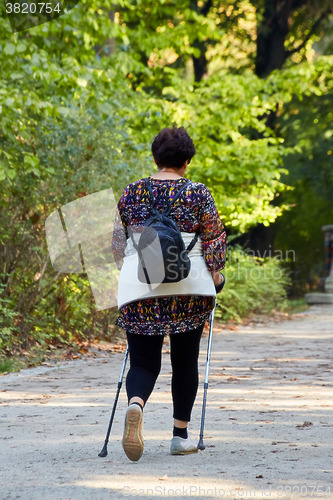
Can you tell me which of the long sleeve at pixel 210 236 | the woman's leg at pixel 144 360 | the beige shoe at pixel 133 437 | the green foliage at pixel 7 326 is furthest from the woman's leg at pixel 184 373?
the green foliage at pixel 7 326

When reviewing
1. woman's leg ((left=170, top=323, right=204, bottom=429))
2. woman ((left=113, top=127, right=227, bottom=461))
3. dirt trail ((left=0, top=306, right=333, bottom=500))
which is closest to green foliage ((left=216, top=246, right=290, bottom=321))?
dirt trail ((left=0, top=306, right=333, bottom=500))

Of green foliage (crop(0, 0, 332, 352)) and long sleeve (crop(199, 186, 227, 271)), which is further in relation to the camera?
green foliage (crop(0, 0, 332, 352))

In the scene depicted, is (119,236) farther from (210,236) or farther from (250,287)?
(250,287)

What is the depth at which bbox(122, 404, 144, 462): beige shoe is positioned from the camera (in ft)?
13.2

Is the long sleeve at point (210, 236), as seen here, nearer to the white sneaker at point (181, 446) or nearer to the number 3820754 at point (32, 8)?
the white sneaker at point (181, 446)

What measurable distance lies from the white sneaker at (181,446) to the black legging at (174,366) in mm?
121

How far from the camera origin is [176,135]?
14.6 ft

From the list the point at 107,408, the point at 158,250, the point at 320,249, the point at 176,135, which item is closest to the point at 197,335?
the point at 158,250

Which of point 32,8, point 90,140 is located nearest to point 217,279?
point 90,140

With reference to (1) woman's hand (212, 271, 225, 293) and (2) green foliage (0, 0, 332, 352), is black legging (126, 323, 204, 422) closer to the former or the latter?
(1) woman's hand (212, 271, 225, 293)

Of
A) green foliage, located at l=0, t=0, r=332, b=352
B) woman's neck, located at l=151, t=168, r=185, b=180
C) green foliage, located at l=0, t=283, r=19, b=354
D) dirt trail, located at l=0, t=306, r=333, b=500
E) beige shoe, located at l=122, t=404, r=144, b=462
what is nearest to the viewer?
dirt trail, located at l=0, t=306, r=333, b=500

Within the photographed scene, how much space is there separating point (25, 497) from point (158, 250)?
1.40 metres

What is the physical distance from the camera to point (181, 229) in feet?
14.3

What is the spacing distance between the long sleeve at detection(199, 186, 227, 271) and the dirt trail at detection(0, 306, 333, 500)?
1.06 m
